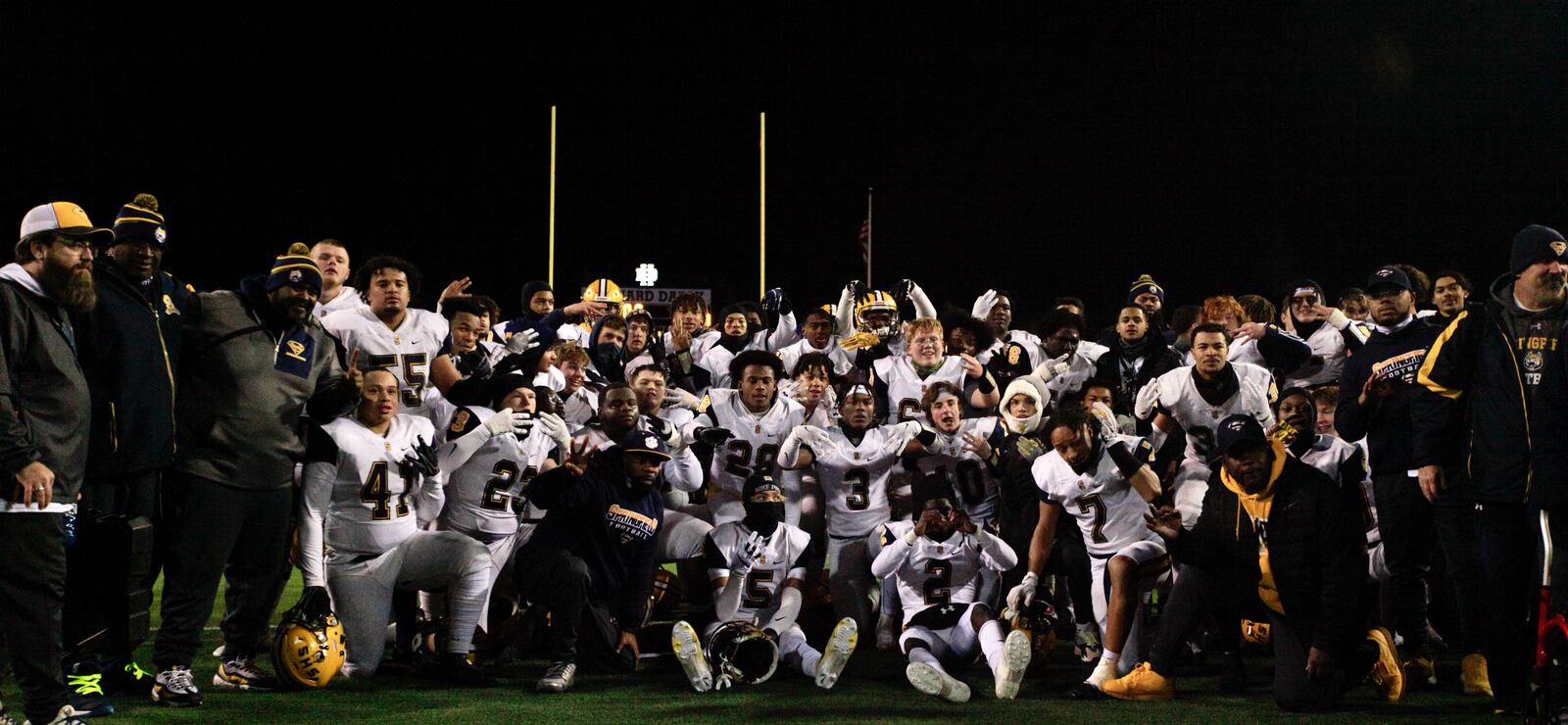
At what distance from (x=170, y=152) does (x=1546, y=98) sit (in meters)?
25.6

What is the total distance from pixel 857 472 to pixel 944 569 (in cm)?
114

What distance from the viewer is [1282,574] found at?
5355 mm

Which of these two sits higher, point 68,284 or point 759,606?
point 68,284

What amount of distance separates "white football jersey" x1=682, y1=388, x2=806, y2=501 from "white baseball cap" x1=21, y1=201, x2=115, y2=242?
370 cm

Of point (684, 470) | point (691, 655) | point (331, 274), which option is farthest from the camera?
point (331, 274)

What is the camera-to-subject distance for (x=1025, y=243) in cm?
2636

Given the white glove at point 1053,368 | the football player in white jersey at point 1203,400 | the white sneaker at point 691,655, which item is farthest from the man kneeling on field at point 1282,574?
the white glove at point 1053,368

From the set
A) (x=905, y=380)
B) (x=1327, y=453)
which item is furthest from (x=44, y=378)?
(x=1327, y=453)

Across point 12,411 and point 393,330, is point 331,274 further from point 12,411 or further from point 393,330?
point 12,411

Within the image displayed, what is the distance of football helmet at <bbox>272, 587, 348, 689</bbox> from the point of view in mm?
5301

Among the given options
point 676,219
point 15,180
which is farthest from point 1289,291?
point 676,219

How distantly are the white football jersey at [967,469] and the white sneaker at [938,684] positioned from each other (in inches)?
72.2

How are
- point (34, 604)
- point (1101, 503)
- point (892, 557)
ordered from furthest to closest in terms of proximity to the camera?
point (892, 557) < point (1101, 503) < point (34, 604)

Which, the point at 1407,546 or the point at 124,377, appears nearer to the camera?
the point at 124,377
